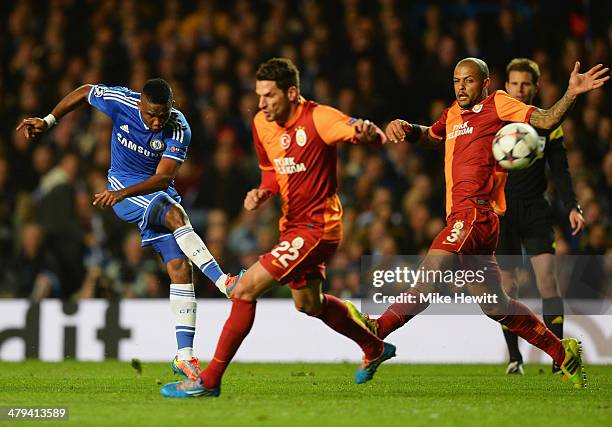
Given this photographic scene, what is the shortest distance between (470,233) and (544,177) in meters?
2.11

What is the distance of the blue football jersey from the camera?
8531mm

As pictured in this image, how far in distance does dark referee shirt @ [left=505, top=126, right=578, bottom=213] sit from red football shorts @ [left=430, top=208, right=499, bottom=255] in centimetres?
168

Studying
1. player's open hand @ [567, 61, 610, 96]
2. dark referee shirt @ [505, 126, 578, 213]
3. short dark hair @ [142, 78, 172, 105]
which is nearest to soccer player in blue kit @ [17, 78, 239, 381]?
short dark hair @ [142, 78, 172, 105]

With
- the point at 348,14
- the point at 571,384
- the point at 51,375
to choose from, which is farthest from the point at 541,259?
the point at 348,14

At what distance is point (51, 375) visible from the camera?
920 centimetres

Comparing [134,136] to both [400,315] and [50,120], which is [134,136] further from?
[400,315]

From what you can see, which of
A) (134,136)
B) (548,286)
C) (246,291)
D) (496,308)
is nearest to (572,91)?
(496,308)

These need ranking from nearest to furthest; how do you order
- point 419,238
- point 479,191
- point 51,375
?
point 479,191 → point 51,375 → point 419,238

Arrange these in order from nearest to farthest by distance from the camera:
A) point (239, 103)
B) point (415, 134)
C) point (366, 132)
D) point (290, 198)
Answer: point (366, 132), point (290, 198), point (415, 134), point (239, 103)

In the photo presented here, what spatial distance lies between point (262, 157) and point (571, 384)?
9.63 ft

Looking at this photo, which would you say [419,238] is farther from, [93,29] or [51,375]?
[93,29]

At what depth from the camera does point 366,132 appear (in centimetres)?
640

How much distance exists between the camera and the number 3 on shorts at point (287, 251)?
6.75 m

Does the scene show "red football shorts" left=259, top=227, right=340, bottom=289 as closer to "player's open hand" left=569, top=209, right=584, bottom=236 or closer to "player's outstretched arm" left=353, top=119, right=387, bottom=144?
"player's outstretched arm" left=353, top=119, right=387, bottom=144
